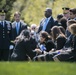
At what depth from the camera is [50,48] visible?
45.0 ft

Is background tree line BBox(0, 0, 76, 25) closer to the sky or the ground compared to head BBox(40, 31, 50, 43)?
closer to the ground

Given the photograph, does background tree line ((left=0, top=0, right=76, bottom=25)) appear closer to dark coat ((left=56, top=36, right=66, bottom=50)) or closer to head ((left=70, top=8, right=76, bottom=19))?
head ((left=70, top=8, right=76, bottom=19))

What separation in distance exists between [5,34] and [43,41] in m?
1.78

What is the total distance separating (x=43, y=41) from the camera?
1402 centimetres

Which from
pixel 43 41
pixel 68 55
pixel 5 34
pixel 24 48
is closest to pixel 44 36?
pixel 43 41

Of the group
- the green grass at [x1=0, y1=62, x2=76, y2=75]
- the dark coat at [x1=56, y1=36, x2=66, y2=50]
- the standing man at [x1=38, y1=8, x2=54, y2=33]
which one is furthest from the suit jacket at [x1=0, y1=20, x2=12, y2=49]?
the green grass at [x1=0, y1=62, x2=76, y2=75]

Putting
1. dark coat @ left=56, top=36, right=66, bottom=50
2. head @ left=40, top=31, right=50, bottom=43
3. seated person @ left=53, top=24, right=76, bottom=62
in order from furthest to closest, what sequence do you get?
1. head @ left=40, top=31, right=50, bottom=43
2. dark coat @ left=56, top=36, right=66, bottom=50
3. seated person @ left=53, top=24, right=76, bottom=62

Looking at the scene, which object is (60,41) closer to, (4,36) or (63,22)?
(63,22)

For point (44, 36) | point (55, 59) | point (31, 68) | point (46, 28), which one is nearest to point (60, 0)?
point (46, 28)

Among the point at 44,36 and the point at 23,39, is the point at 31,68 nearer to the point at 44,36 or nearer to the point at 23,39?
the point at 23,39

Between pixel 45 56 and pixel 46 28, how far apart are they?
3624 mm

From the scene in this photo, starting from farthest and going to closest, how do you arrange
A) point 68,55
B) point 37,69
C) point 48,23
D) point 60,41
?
point 48,23 → point 60,41 → point 68,55 → point 37,69

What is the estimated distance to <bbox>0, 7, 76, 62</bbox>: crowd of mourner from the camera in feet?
40.1

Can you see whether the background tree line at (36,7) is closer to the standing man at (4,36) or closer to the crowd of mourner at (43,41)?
the crowd of mourner at (43,41)
